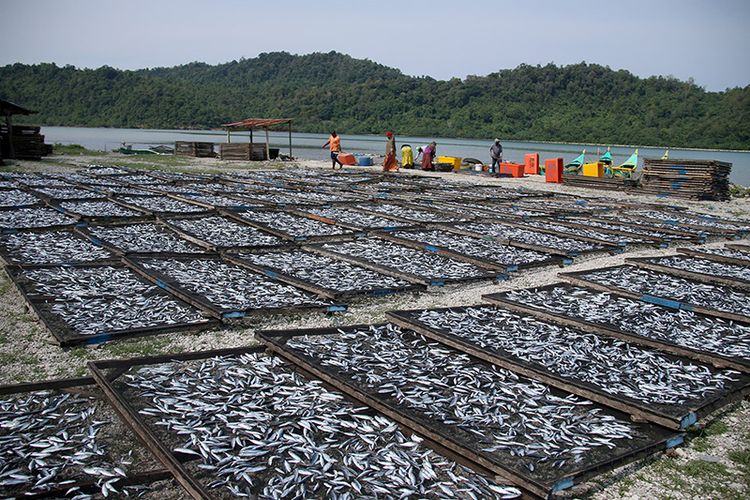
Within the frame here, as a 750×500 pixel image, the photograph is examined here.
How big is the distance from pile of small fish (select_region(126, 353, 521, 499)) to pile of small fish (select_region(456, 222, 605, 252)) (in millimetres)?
7306

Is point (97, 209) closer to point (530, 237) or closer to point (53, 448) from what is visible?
point (530, 237)

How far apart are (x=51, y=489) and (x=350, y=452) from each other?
1706mm

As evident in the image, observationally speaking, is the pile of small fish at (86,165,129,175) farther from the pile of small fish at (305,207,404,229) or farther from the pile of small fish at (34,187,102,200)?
the pile of small fish at (305,207,404,229)

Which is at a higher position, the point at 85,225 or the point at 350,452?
the point at 85,225

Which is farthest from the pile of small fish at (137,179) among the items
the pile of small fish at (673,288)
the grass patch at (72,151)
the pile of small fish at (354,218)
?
the pile of small fish at (673,288)

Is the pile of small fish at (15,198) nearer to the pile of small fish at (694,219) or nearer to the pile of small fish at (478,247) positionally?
the pile of small fish at (478,247)

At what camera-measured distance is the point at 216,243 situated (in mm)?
9906

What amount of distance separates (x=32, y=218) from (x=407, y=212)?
8.26m

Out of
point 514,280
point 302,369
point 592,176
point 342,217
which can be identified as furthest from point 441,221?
point 592,176

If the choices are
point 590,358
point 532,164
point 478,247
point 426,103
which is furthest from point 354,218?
point 426,103

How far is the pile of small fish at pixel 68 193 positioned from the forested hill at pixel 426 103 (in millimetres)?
75028

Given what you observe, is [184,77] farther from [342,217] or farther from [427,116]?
[342,217]

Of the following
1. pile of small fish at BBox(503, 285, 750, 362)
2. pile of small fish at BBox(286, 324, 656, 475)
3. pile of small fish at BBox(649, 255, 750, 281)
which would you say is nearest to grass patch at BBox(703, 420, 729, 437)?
pile of small fish at BBox(286, 324, 656, 475)

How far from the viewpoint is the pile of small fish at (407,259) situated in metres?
Answer: 8.80
